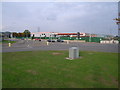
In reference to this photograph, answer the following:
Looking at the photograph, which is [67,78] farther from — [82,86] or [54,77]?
[82,86]

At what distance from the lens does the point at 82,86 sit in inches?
170

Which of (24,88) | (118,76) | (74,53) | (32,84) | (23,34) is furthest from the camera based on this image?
(23,34)

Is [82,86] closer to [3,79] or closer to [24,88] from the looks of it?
[24,88]

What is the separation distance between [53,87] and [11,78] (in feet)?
6.83

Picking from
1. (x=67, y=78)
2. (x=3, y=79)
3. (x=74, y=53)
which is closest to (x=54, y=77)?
(x=67, y=78)

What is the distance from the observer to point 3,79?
5.04 metres

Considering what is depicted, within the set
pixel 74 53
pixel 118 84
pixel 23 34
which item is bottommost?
pixel 118 84

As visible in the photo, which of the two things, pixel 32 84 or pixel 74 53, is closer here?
pixel 32 84

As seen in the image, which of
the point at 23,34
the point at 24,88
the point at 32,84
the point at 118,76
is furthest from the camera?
the point at 23,34

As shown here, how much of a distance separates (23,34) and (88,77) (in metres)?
114

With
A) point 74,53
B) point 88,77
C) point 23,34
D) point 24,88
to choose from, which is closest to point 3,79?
point 24,88

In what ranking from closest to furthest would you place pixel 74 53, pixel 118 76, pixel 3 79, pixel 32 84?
pixel 32 84 < pixel 3 79 < pixel 118 76 < pixel 74 53

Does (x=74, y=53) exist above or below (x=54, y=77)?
above

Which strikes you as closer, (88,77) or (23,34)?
(88,77)
